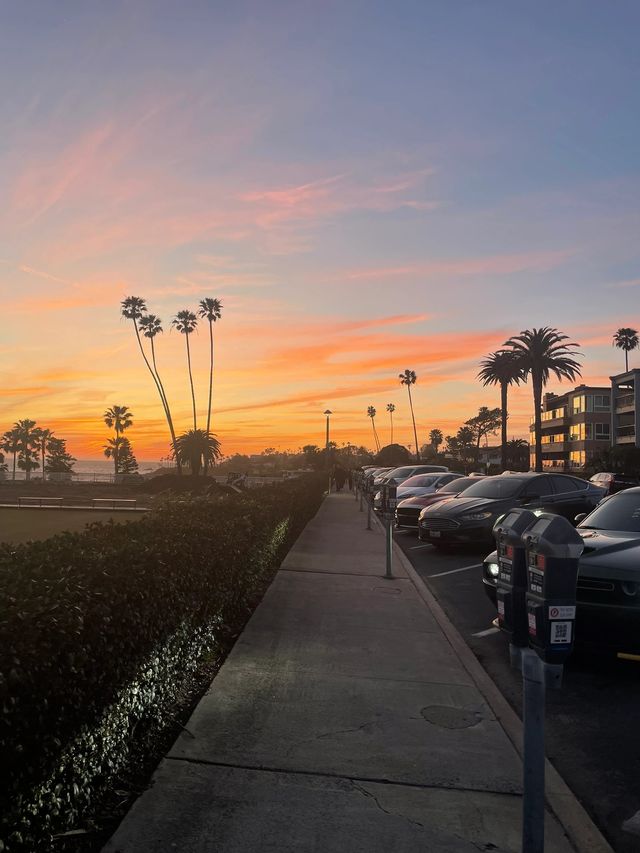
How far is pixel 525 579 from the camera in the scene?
10.2ft

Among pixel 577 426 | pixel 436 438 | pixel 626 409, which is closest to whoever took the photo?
pixel 626 409

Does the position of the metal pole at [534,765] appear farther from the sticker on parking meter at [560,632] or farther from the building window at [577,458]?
the building window at [577,458]

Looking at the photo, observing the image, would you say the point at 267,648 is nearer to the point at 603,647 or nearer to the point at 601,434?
the point at 603,647

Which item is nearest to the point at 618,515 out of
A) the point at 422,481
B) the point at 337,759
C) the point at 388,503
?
the point at 337,759

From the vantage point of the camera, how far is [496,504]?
1385 centimetres

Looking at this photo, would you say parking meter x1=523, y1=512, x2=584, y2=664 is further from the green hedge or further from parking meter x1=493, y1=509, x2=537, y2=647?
the green hedge

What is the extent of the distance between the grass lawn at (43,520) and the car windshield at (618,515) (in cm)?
1524

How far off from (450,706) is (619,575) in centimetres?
178

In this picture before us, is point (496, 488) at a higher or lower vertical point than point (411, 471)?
higher

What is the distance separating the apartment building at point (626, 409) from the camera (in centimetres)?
7712

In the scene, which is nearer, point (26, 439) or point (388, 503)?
point (388, 503)

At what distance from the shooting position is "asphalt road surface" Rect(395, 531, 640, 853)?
12.7 ft

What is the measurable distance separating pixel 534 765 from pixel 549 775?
152cm

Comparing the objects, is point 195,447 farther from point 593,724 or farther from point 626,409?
point 593,724
